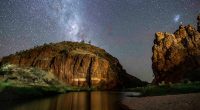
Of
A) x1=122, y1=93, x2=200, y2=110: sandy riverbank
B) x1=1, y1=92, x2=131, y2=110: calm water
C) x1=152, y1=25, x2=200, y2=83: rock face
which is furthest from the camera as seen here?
x1=152, y1=25, x2=200, y2=83: rock face

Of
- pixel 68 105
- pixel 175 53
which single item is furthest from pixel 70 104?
pixel 175 53

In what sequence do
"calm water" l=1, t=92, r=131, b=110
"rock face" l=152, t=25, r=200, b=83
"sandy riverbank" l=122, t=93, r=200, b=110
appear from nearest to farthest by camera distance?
"sandy riverbank" l=122, t=93, r=200, b=110
"calm water" l=1, t=92, r=131, b=110
"rock face" l=152, t=25, r=200, b=83

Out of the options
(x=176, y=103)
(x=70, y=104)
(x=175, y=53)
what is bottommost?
(x=176, y=103)

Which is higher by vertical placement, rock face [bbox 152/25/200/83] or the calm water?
rock face [bbox 152/25/200/83]

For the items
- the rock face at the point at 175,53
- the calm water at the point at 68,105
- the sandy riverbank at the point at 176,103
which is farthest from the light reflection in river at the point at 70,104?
the rock face at the point at 175,53

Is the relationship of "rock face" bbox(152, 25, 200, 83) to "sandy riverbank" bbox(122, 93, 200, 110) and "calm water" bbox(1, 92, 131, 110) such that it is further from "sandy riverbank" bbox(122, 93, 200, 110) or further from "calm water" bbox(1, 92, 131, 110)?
"sandy riverbank" bbox(122, 93, 200, 110)

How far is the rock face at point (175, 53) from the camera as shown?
14891cm

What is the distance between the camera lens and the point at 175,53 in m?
161

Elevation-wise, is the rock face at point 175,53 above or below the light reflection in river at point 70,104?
above

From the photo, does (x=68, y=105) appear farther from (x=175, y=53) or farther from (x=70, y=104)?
(x=175, y=53)

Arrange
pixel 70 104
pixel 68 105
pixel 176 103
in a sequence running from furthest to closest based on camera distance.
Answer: pixel 70 104 → pixel 68 105 → pixel 176 103

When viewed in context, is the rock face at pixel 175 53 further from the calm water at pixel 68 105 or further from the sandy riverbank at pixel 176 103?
the sandy riverbank at pixel 176 103

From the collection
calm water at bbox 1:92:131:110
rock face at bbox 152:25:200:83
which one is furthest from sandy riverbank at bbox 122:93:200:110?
rock face at bbox 152:25:200:83

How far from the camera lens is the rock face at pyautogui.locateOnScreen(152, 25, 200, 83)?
489 ft
